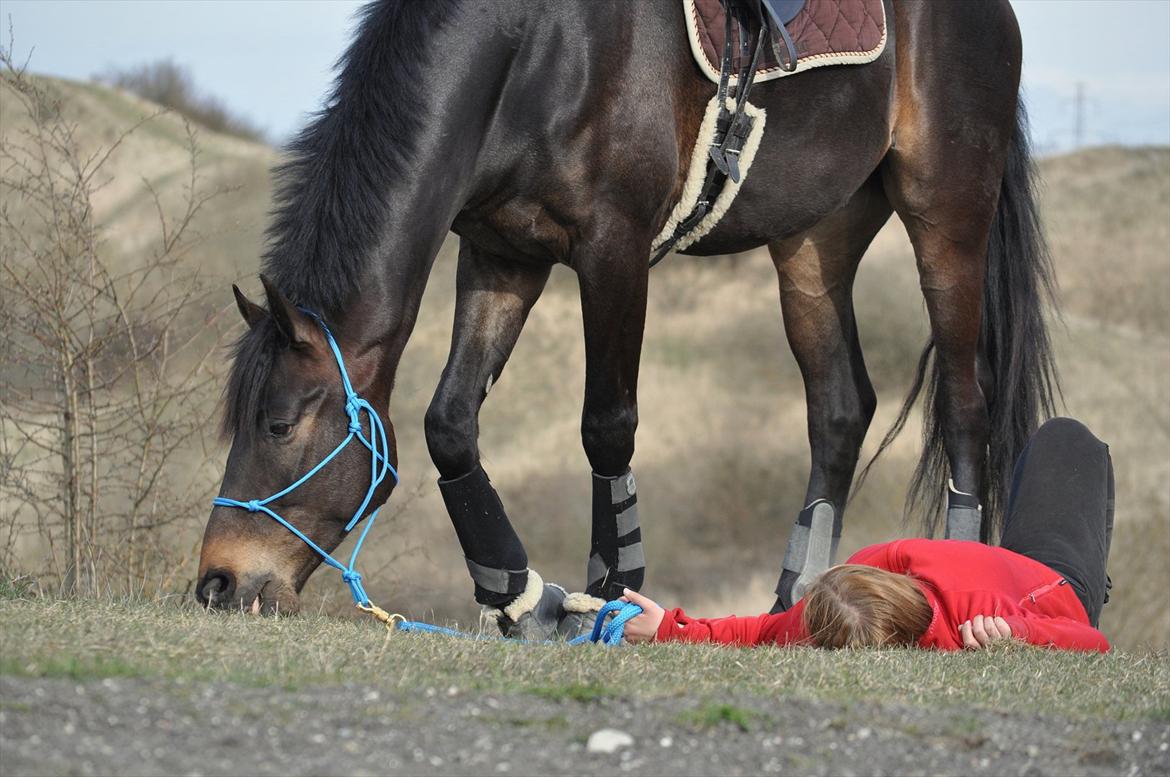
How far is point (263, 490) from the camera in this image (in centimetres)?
416

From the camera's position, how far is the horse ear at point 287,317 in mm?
3973

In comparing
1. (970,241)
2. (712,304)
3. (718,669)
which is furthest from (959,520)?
(712,304)

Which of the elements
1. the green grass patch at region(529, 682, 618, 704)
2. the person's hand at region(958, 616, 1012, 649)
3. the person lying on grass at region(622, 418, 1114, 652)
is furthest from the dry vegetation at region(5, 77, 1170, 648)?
the green grass patch at region(529, 682, 618, 704)

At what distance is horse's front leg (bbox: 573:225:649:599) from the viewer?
4629 mm

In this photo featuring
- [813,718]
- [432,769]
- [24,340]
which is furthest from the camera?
[24,340]

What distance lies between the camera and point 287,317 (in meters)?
4.05

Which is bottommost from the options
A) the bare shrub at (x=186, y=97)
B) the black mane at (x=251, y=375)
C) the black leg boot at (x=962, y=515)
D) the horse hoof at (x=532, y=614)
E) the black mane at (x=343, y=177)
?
the horse hoof at (x=532, y=614)

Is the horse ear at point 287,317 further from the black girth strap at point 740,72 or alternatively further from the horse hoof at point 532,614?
the black girth strap at point 740,72

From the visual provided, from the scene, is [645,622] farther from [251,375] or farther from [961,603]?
[251,375]

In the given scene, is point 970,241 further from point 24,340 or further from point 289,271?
point 24,340

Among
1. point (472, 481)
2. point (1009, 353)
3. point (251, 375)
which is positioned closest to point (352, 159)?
point (251, 375)

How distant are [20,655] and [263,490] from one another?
1.31m

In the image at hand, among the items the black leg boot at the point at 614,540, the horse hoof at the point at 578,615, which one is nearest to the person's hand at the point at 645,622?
the horse hoof at the point at 578,615

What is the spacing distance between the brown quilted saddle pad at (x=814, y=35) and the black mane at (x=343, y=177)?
0.94 m
